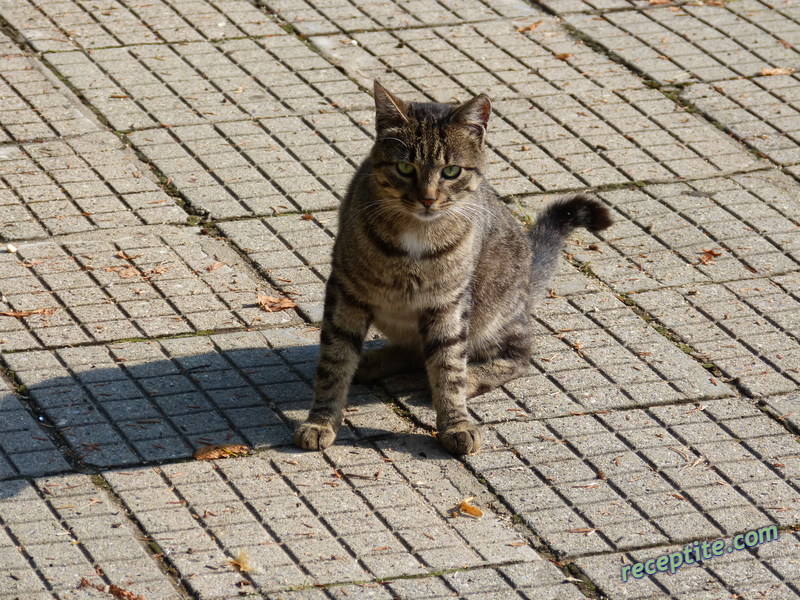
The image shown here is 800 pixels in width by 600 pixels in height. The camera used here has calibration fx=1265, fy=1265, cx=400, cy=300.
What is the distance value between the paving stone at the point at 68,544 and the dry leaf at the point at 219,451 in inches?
15.5

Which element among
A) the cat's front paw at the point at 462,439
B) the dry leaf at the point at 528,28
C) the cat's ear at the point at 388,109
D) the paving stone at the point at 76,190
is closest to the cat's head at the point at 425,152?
the cat's ear at the point at 388,109

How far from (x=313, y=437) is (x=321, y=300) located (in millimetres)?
1105

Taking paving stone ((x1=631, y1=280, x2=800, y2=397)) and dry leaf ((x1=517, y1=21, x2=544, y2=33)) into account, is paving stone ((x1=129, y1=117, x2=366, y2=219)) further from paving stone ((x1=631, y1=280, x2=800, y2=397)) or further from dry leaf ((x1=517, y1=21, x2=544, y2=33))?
dry leaf ((x1=517, y1=21, x2=544, y2=33))

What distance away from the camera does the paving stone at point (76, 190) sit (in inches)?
235

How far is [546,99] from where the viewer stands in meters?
7.43

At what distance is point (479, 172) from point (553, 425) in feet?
3.34

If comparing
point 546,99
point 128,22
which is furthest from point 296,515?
point 128,22

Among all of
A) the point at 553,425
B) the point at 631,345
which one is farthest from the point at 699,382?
the point at 553,425

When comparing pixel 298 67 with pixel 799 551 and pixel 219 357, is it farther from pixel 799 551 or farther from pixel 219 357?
pixel 799 551

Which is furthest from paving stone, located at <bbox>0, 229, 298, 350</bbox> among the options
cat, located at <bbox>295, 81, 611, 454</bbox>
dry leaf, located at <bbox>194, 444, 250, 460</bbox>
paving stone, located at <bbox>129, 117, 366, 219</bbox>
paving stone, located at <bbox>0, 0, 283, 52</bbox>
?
paving stone, located at <bbox>0, 0, 283, 52</bbox>

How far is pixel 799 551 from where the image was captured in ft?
13.9

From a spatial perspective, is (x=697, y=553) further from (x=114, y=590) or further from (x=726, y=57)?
(x=726, y=57)

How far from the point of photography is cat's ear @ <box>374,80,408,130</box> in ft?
15.3

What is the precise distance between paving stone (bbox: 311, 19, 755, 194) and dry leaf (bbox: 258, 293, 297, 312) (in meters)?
Result: 1.52
